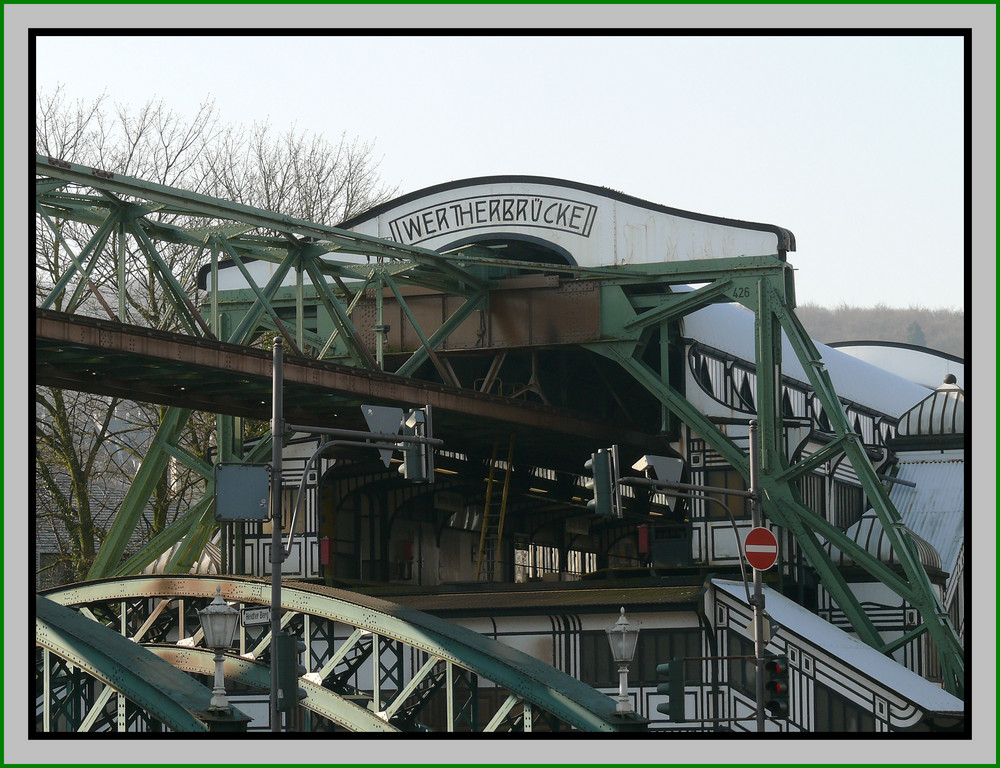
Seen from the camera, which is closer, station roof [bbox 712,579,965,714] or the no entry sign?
the no entry sign

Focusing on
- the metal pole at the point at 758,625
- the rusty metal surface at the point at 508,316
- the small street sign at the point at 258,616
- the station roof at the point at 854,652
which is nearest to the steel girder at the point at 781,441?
the rusty metal surface at the point at 508,316

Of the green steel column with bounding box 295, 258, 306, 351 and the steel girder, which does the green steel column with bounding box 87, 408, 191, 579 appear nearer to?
the green steel column with bounding box 295, 258, 306, 351

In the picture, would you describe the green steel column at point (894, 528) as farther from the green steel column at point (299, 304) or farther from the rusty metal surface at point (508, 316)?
the green steel column at point (299, 304)

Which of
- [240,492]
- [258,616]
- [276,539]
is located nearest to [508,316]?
[240,492]

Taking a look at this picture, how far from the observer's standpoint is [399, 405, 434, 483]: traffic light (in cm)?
2370

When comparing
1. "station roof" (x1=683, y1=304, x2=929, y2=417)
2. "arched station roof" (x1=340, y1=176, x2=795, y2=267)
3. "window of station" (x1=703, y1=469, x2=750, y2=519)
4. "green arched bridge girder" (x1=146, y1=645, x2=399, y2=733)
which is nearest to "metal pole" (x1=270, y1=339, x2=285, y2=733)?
"green arched bridge girder" (x1=146, y1=645, x2=399, y2=733)

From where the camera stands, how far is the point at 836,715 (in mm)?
31219

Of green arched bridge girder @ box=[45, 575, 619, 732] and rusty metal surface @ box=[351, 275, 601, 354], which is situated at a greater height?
rusty metal surface @ box=[351, 275, 601, 354]

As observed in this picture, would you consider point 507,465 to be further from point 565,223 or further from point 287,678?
point 287,678

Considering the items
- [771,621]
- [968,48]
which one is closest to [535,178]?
[771,621]

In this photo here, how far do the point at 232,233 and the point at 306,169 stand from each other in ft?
91.4

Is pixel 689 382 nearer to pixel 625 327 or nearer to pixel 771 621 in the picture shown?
pixel 625 327

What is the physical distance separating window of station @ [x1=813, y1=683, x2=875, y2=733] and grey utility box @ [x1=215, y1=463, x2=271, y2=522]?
12.6 m

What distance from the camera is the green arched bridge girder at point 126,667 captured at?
22.1 metres
